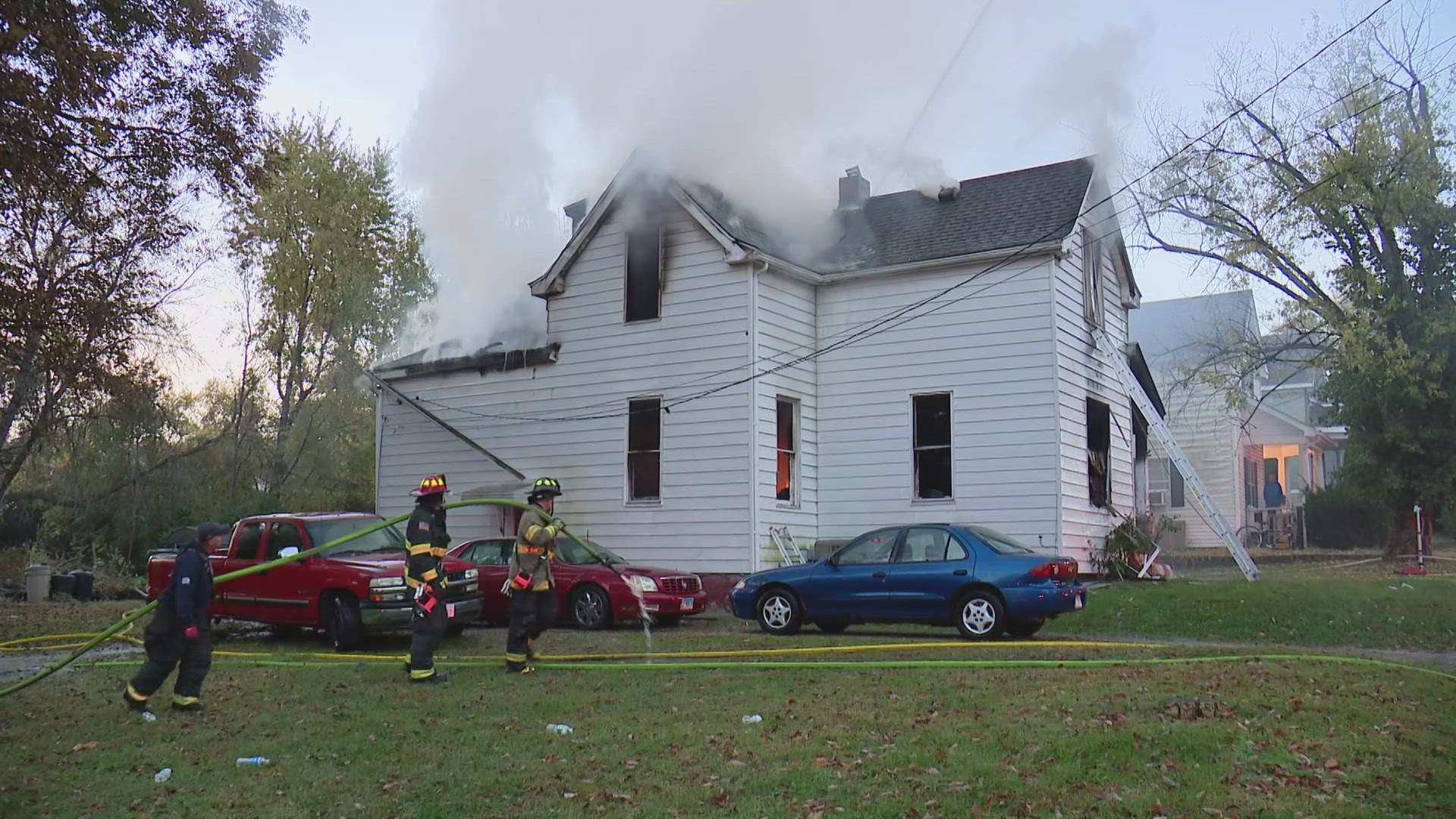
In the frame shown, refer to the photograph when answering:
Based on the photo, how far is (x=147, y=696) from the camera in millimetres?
9422

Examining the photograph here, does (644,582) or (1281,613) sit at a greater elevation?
(644,582)

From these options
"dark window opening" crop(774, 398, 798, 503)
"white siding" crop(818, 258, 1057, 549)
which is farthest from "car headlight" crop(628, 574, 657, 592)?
"white siding" crop(818, 258, 1057, 549)

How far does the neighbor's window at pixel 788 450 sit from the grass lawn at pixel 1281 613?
4.98 meters

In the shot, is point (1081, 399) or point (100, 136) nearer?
point (100, 136)

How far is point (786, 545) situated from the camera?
1847 centimetres

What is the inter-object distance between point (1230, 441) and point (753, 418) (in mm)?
20631

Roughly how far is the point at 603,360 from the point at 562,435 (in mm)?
1505

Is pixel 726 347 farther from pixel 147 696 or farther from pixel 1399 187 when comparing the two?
pixel 1399 187

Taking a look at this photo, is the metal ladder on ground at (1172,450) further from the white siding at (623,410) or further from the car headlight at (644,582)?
the car headlight at (644,582)

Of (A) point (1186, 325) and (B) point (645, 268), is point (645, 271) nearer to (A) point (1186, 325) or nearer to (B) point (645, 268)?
(B) point (645, 268)

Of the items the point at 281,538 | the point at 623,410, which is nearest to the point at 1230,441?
the point at 623,410

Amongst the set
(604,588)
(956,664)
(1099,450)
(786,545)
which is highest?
(1099,450)

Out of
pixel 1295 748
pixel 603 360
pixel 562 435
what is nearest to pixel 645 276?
pixel 603 360

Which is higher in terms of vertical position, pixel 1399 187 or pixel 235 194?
pixel 1399 187
